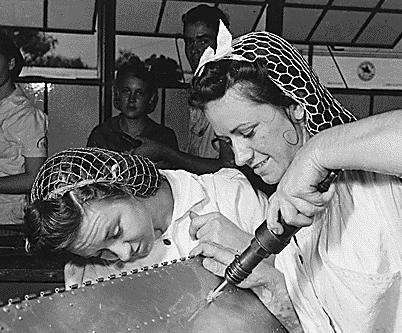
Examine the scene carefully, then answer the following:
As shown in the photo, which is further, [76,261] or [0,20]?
[0,20]

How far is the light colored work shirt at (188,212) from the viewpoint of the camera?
148cm

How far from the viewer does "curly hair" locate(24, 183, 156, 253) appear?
1.40m

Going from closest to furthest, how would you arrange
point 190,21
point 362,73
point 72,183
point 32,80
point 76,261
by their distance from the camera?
point 72,183, point 76,261, point 190,21, point 32,80, point 362,73

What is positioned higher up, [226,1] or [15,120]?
[226,1]

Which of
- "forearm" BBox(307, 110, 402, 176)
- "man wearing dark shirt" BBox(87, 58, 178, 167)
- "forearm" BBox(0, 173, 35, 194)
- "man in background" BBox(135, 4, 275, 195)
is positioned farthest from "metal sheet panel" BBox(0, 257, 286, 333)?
"man wearing dark shirt" BBox(87, 58, 178, 167)

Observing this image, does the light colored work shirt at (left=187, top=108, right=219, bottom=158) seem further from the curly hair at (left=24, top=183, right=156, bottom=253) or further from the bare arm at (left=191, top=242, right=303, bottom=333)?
the bare arm at (left=191, top=242, right=303, bottom=333)

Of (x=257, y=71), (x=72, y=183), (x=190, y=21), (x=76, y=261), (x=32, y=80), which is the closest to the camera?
(x=257, y=71)

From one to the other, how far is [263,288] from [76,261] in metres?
0.49

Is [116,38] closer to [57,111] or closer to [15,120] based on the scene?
[57,111]

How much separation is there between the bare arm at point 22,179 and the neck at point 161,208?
1127 millimetres

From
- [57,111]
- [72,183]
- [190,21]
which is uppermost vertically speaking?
[190,21]

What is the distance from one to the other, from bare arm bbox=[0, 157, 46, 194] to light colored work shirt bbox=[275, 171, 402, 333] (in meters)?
1.57

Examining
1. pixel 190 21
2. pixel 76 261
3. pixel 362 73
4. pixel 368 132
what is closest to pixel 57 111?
pixel 190 21

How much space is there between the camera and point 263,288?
1.23 m
